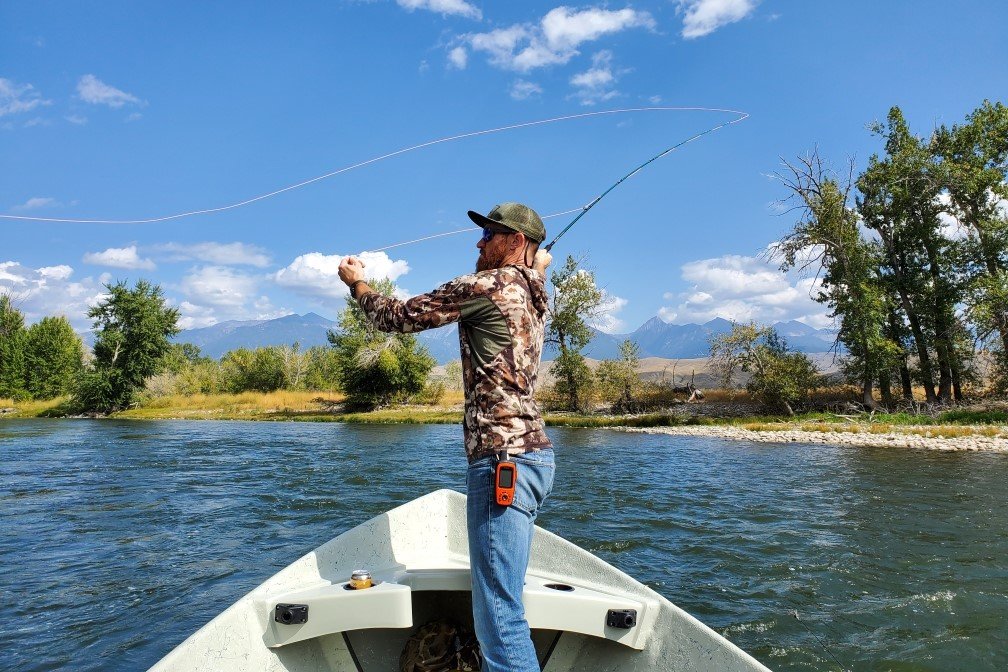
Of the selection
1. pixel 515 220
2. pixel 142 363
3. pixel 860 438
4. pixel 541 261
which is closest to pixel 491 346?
pixel 515 220

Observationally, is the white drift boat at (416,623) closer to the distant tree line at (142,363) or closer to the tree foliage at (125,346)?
the distant tree line at (142,363)

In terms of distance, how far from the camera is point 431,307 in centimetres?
273

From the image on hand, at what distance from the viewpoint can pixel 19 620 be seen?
6.03m

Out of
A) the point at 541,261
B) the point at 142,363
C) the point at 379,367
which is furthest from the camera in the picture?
the point at 142,363

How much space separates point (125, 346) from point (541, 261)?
5832 centimetres

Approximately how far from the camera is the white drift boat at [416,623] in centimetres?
325

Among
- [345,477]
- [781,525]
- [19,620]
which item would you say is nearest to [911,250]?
[781,525]

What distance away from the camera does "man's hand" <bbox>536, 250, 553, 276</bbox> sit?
320 cm

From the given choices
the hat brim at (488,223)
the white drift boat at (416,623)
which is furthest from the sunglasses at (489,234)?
the white drift boat at (416,623)

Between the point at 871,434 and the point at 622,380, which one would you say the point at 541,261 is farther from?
the point at 622,380

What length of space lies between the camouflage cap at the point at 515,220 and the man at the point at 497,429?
0.79 ft

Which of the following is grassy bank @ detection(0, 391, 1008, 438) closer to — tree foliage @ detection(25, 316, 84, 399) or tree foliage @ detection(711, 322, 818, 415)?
tree foliage @ detection(711, 322, 818, 415)

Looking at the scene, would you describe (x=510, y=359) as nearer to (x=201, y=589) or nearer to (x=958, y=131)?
(x=201, y=589)

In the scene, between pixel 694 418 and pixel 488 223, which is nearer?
pixel 488 223
